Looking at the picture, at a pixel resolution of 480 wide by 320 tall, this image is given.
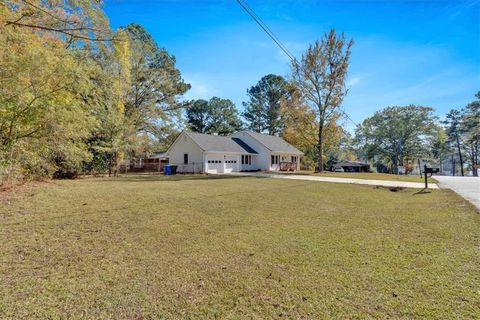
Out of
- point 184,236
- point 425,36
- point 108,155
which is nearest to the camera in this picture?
point 184,236

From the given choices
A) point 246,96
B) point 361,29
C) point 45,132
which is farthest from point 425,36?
point 246,96

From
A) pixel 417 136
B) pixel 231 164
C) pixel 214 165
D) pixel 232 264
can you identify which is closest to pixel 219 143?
pixel 231 164

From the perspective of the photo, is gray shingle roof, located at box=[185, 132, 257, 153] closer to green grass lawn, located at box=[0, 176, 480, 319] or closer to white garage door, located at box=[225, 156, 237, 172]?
white garage door, located at box=[225, 156, 237, 172]

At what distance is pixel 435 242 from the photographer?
175 inches

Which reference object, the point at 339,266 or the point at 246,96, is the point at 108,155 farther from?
the point at 246,96

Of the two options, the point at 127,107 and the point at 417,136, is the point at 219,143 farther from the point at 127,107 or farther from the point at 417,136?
the point at 417,136

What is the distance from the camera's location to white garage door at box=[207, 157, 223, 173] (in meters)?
24.1

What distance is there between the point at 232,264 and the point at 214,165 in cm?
2131

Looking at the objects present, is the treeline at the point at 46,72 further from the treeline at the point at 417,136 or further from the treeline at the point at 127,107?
the treeline at the point at 417,136

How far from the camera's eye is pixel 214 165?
24703 mm

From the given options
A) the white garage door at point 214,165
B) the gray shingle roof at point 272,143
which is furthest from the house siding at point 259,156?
the white garage door at point 214,165

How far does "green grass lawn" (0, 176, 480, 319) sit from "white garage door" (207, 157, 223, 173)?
1737 centimetres

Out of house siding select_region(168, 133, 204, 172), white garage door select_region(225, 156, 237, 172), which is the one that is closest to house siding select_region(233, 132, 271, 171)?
white garage door select_region(225, 156, 237, 172)

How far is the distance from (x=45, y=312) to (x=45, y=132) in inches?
329
